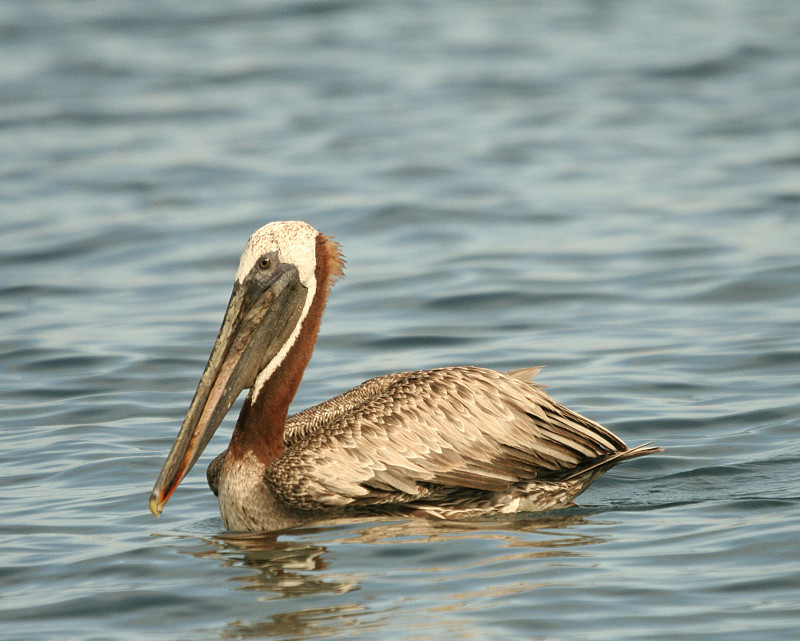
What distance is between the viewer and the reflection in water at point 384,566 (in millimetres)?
4980

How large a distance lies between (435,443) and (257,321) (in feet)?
3.25

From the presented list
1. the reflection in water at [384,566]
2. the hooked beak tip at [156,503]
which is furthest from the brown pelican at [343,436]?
the reflection in water at [384,566]

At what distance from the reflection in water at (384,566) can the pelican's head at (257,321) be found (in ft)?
1.91

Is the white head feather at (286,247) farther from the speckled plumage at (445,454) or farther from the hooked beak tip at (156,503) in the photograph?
the hooked beak tip at (156,503)

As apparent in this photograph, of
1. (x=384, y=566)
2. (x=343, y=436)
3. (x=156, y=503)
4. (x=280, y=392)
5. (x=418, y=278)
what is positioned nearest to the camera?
(x=384, y=566)

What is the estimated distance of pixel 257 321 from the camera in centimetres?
644

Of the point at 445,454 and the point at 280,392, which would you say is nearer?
the point at 445,454

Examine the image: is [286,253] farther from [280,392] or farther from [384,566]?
[384,566]

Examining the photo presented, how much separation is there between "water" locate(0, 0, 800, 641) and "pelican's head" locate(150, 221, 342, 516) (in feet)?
1.80

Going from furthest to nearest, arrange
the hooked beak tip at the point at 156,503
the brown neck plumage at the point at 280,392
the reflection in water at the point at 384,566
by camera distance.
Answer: the brown neck plumage at the point at 280,392
the hooked beak tip at the point at 156,503
the reflection in water at the point at 384,566

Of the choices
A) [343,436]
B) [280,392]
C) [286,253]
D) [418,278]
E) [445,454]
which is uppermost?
[286,253]

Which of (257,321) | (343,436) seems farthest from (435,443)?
(257,321)

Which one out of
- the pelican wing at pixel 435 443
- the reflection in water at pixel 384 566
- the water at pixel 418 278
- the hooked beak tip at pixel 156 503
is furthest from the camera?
the pelican wing at pixel 435 443

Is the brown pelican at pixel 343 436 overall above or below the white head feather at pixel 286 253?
below
